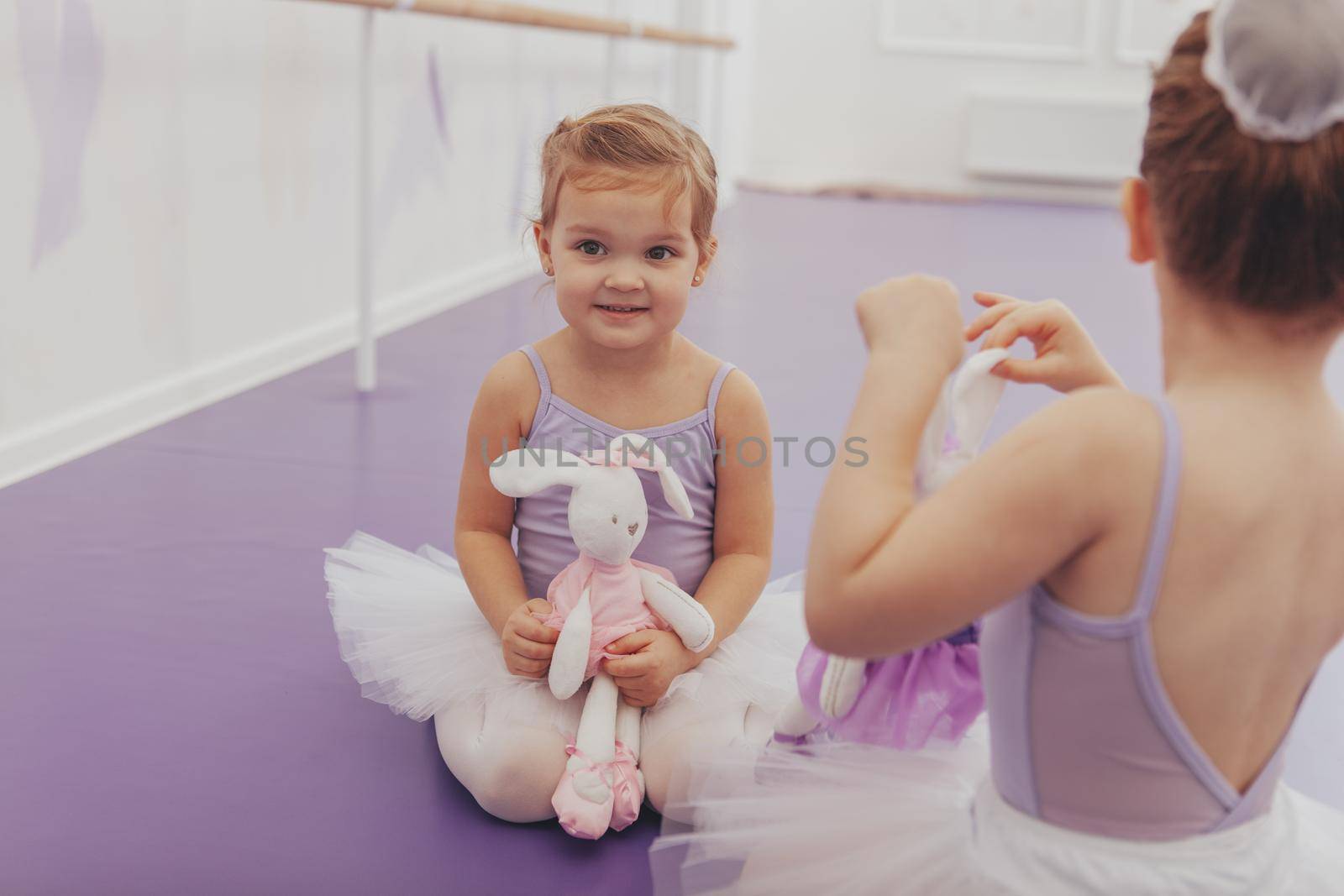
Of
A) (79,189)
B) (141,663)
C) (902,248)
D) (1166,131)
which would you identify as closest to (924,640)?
(1166,131)

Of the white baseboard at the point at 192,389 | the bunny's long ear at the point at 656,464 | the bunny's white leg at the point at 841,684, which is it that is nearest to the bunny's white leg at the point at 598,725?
the bunny's long ear at the point at 656,464

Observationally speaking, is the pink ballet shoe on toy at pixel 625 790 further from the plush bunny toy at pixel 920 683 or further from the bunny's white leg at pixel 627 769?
the plush bunny toy at pixel 920 683

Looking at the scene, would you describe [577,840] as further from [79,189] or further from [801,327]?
[801,327]

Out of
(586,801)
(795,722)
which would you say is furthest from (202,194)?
(795,722)

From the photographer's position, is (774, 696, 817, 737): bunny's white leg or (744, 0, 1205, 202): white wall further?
(744, 0, 1205, 202): white wall

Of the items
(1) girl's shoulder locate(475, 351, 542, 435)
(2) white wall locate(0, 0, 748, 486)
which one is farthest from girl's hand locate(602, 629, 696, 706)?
(2) white wall locate(0, 0, 748, 486)

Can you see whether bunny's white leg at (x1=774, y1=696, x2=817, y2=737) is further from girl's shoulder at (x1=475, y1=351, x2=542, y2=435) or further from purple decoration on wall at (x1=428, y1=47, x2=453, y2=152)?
purple decoration on wall at (x1=428, y1=47, x2=453, y2=152)

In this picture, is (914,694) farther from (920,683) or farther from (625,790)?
(625,790)

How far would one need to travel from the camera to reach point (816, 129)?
6391mm

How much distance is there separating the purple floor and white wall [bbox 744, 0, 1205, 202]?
370 cm

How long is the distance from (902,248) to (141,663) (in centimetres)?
342

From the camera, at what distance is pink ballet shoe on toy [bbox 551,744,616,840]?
99cm

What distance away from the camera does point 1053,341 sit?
819mm

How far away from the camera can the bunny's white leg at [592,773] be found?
99cm
